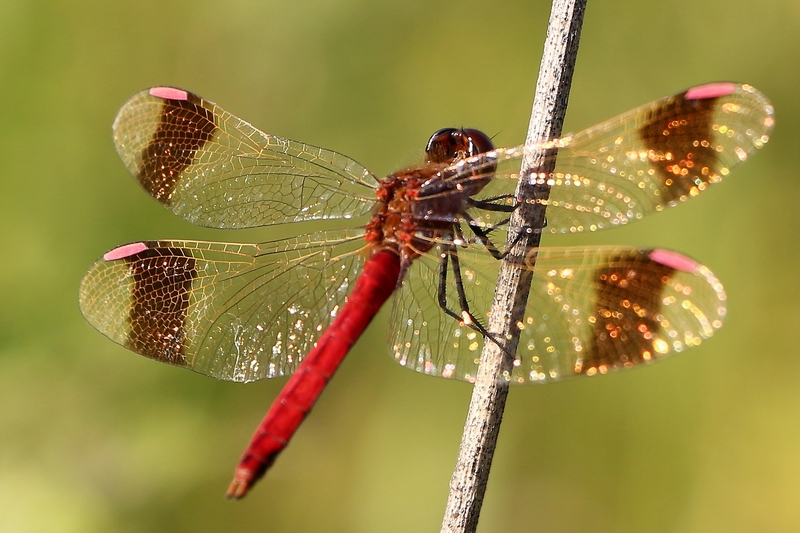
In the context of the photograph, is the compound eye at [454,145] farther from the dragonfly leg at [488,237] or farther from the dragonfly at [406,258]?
the dragonfly leg at [488,237]

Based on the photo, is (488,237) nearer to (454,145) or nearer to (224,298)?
(454,145)

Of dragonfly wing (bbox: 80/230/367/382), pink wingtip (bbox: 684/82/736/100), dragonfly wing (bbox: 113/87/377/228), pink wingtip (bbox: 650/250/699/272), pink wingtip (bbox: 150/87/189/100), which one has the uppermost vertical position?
pink wingtip (bbox: 684/82/736/100)

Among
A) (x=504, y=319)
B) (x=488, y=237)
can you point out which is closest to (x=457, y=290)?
(x=488, y=237)

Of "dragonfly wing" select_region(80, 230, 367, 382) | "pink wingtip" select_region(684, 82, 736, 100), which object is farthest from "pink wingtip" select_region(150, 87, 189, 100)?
"pink wingtip" select_region(684, 82, 736, 100)

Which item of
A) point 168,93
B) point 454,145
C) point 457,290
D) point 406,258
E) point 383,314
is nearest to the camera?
point 457,290

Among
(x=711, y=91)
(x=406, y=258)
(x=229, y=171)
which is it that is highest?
(x=711, y=91)

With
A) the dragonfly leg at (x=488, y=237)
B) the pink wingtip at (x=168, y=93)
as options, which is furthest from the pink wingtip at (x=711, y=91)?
the pink wingtip at (x=168, y=93)

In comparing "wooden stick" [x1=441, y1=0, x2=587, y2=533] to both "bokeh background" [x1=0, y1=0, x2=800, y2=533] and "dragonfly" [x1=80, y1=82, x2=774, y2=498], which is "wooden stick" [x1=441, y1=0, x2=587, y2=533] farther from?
"bokeh background" [x1=0, y1=0, x2=800, y2=533]
